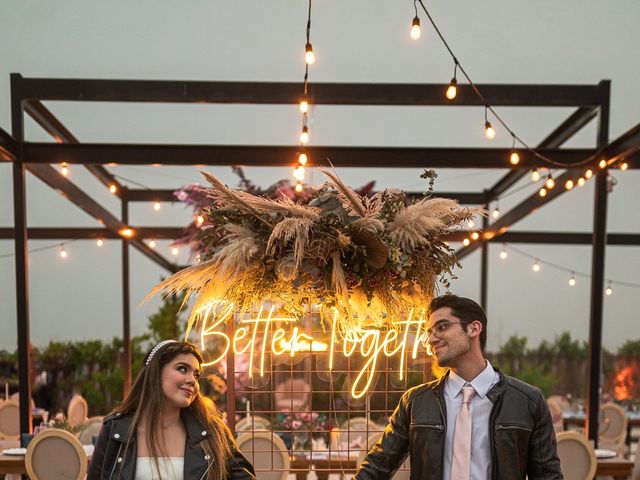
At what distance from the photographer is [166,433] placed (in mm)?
3184

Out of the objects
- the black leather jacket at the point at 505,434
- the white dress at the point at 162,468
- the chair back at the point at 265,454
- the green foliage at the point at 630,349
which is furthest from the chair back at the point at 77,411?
the green foliage at the point at 630,349

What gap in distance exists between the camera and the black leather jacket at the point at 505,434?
9.84 ft

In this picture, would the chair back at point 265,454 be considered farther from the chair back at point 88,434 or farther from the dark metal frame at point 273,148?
the chair back at point 88,434

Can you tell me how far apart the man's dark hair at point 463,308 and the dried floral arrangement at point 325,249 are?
274 millimetres

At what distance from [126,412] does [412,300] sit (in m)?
1.39

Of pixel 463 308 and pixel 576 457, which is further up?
pixel 463 308

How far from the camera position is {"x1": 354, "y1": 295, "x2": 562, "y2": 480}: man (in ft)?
9.89

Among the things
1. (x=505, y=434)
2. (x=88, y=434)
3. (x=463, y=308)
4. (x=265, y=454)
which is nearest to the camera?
(x=505, y=434)

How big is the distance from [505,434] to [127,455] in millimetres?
1511

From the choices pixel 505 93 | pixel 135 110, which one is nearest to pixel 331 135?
pixel 135 110

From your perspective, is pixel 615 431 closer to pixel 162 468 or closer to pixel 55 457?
pixel 55 457

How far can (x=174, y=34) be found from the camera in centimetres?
861

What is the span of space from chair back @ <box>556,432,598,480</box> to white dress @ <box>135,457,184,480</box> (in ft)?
13.6

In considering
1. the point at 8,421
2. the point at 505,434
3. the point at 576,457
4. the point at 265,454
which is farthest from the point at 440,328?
the point at 8,421
